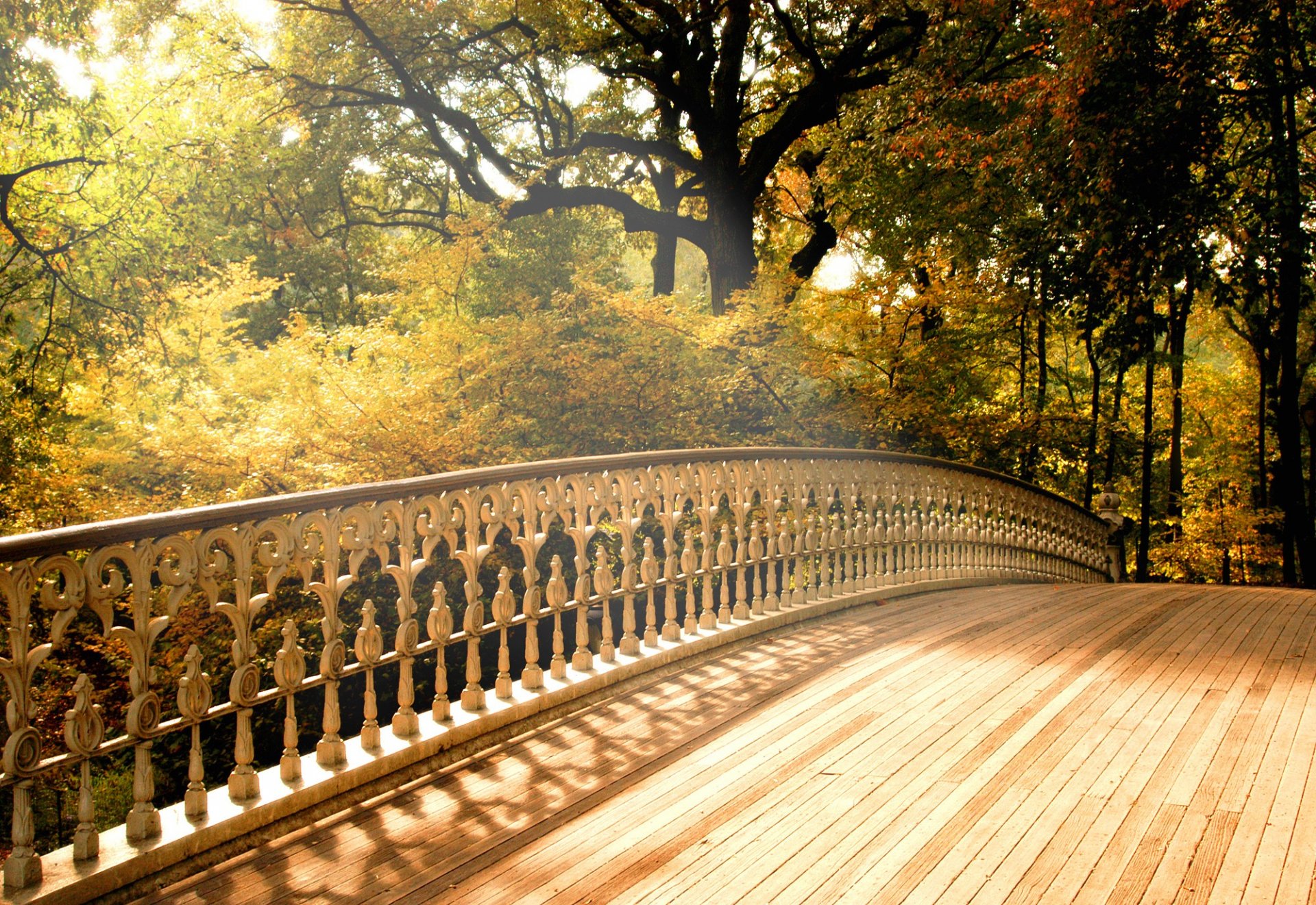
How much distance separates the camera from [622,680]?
4.82m

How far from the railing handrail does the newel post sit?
1149 centimetres

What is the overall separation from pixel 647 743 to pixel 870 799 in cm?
104

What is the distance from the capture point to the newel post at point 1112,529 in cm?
1507

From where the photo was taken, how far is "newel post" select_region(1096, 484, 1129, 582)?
1507cm

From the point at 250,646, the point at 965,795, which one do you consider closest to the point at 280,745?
the point at 250,646

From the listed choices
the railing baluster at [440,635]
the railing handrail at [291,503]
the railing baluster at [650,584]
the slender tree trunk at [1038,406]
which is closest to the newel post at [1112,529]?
the slender tree trunk at [1038,406]

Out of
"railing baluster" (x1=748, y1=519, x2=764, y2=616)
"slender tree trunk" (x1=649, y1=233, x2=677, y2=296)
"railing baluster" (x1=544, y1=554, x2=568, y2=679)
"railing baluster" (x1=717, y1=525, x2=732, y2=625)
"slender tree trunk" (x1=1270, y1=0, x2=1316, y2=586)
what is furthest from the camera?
"slender tree trunk" (x1=649, y1=233, x2=677, y2=296)

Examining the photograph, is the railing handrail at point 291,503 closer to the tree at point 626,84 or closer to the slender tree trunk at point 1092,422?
the tree at point 626,84

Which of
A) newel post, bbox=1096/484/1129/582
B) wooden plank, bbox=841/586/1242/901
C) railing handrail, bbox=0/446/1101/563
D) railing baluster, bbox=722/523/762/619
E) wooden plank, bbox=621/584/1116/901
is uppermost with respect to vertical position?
railing handrail, bbox=0/446/1101/563

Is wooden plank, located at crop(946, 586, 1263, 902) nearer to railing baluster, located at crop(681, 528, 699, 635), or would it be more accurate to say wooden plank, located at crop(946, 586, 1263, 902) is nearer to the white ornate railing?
the white ornate railing

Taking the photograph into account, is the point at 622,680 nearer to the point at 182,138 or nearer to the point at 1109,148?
the point at 1109,148

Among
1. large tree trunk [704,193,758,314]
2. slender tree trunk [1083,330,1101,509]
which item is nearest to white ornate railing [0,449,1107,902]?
large tree trunk [704,193,758,314]

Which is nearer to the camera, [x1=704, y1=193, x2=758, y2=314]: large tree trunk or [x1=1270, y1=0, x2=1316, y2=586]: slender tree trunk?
[x1=1270, y1=0, x2=1316, y2=586]: slender tree trunk

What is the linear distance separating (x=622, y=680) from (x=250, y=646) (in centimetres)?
215
